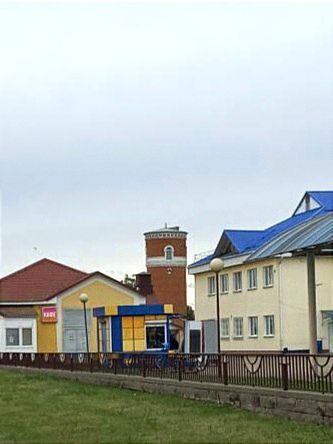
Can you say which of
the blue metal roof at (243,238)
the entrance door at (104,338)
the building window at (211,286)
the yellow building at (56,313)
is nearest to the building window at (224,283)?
the building window at (211,286)

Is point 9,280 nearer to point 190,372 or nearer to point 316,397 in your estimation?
Answer: point 190,372

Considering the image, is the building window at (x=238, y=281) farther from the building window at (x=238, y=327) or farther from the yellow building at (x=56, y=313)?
the yellow building at (x=56, y=313)

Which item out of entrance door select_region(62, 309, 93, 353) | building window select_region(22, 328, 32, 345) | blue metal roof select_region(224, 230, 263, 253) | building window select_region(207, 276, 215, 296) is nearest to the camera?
blue metal roof select_region(224, 230, 263, 253)

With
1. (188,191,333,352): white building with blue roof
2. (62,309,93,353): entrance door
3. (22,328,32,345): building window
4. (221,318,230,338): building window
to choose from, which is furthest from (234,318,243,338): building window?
(22,328,32,345): building window

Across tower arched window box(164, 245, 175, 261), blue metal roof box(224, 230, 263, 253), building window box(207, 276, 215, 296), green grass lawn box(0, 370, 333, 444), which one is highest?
tower arched window box(164, 245, 175, 261)

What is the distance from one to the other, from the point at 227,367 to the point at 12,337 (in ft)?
128

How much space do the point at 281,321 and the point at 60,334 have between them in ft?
62.2

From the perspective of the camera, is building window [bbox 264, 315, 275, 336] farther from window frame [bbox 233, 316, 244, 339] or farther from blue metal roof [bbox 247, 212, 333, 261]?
blue metal roof [bbox 247, 212, 333, 261]

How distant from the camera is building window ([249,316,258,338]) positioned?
1870 inches

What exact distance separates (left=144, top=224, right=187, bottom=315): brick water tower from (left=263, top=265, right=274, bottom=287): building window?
3135 cm

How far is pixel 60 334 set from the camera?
194ft

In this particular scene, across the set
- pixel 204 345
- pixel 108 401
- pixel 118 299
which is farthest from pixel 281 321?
pixel 108 401

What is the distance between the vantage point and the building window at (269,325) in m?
45.8

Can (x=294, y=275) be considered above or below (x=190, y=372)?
above
